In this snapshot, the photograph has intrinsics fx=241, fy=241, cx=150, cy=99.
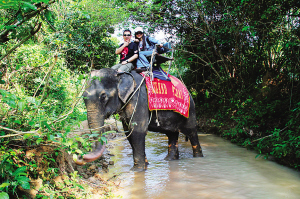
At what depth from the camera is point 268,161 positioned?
16.0 feet

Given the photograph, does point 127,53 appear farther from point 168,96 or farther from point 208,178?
point 208,178

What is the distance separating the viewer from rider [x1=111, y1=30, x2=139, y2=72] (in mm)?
4555

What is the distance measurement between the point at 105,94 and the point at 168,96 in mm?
1344

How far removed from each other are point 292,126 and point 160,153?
2.89m

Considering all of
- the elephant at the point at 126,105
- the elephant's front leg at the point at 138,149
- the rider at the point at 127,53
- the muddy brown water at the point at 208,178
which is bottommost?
the muddy brown water at the point at 208,178

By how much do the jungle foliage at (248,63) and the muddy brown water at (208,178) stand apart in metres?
0.52

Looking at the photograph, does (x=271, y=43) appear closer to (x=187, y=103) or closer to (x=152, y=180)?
(x=187, y=103)

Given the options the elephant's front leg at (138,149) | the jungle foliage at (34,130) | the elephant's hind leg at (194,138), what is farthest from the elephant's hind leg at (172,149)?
the jungle foliage at (34,130)

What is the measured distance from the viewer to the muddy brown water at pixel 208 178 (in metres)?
3.22

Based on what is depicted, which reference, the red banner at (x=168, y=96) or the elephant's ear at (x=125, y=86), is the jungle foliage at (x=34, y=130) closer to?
the elephant's ear at (x=125, y=86)

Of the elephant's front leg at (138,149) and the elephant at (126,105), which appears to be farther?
the elephant's front leg at (138,149)

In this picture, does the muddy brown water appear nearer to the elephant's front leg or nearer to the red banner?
the elephant's front leg

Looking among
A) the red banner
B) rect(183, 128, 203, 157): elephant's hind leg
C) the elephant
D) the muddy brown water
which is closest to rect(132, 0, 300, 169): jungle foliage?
the muddy brown water

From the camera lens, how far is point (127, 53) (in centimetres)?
466
